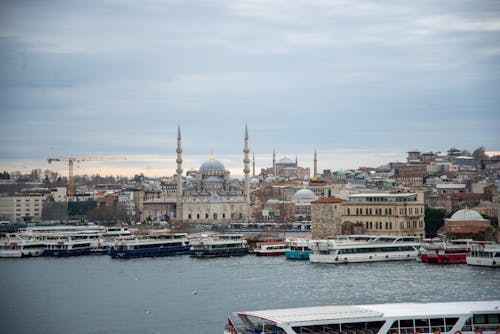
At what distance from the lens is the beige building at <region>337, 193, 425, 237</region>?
152 ft

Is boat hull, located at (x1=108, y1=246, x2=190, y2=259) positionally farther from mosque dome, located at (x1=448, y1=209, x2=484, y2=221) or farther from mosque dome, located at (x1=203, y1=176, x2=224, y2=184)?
mosque dome, located at (x1=203, y1=176, x2=224, y2=184)

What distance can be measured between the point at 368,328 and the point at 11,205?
2875 inches

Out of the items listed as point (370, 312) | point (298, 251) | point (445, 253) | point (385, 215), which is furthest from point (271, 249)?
point (370, 312)

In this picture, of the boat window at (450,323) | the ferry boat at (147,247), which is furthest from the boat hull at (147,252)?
the boat window at (450,323)

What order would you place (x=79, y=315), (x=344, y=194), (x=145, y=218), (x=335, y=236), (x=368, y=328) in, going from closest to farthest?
1. (x=368, y=328)
2. (x=79, y=315)
3. (x=335, y=236)
4. (x=344, y=194)
5. (x=145, y=218)

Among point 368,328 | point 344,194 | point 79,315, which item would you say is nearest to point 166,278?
point 79,315

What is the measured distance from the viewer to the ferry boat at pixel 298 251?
143 ft

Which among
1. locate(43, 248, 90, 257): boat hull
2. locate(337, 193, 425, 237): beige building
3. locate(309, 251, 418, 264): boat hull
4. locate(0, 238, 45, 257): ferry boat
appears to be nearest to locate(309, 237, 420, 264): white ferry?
locate(309, 251, 418, 264): boat hull

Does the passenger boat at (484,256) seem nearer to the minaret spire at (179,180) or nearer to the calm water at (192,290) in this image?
the calm water at (192,290)

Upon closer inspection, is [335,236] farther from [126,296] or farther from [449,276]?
[126,296]

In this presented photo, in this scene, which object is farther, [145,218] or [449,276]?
[145,218]

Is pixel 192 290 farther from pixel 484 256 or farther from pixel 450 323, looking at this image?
pixel 450 323

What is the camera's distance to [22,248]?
1982 inches

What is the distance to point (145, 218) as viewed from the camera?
85.4 meters
